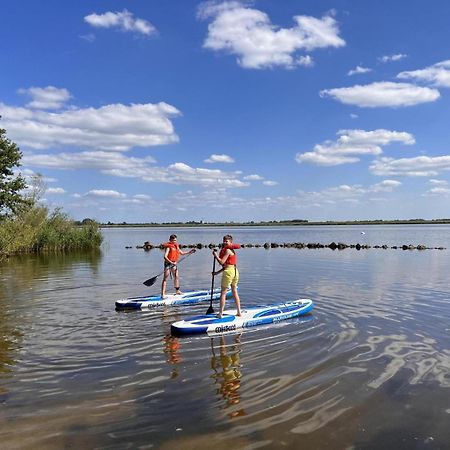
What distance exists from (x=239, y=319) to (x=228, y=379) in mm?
4277

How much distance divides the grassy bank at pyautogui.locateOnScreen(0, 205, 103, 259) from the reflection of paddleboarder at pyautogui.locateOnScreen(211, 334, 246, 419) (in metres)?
31.1

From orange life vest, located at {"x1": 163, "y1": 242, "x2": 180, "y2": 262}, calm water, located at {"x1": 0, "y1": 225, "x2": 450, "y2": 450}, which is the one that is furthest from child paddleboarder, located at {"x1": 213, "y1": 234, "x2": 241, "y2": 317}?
orange life vest, located at {"x1": 163, "y1": 242, "x2": 180, "y2": 262}

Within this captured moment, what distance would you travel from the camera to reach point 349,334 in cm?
1171

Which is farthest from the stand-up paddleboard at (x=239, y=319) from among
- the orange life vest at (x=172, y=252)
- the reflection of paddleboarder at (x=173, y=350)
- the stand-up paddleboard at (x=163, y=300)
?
the orange life vest at (x=172, y=252)

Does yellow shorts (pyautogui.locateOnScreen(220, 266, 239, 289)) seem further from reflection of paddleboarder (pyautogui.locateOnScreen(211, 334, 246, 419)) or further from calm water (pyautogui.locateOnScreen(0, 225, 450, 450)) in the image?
reflection of paddleboarder (pyautogui.locateOnScreen(211, 334, 246, 419))

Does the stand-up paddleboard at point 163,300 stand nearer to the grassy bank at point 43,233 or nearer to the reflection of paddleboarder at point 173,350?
the reflection of paddleboarder at point 173,350

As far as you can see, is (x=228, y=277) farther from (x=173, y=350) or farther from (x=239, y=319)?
(x=173, y=350)

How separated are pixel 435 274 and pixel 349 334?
15.1 m

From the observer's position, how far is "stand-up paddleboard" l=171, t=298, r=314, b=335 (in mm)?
11953

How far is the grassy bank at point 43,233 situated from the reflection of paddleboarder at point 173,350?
96.3ft

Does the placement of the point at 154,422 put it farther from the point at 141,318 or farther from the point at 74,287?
the point at 74,287

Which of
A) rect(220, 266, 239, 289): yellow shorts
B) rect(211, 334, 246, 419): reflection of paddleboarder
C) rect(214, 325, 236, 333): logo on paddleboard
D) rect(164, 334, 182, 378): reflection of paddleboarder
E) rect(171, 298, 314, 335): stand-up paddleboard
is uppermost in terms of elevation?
rect(220, 266, 239, 289): yellow shorts

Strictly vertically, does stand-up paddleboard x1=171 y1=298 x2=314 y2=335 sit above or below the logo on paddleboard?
above

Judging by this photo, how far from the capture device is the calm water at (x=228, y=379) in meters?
6.23
